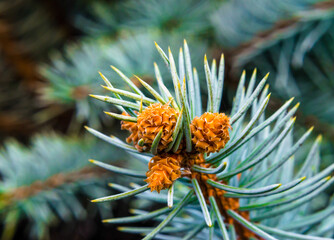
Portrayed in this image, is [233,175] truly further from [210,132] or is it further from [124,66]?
[124,66]

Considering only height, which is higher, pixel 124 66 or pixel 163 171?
pixel 124 66

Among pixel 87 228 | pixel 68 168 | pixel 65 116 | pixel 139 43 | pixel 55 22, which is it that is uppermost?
pixel 55 22

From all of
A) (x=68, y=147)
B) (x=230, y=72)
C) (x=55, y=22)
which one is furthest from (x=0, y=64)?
(x=230, y=72)

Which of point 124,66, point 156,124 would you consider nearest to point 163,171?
point 156,124

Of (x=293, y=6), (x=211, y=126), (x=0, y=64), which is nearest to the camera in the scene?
(x=211, y=126)

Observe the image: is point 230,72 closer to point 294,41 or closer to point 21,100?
point 294,41

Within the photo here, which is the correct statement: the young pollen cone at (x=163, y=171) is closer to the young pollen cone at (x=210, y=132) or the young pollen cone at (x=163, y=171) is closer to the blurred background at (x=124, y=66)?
the young pollen cone at (x=210, y=132)
